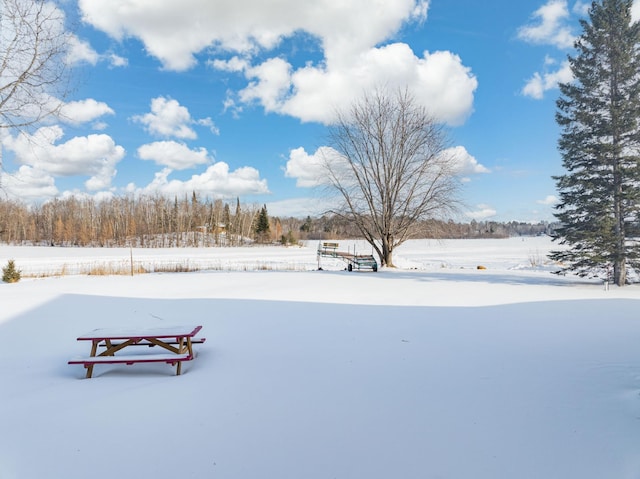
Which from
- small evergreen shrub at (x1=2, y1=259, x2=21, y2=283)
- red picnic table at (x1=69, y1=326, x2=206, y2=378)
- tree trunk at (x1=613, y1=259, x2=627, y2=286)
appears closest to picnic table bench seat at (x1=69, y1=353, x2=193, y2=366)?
red picnic table at (x1=69, y1=326, x2=206, y2=378)

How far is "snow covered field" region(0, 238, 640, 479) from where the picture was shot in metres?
2.86

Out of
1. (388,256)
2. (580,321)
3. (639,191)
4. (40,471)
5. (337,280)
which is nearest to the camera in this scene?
(40,471)

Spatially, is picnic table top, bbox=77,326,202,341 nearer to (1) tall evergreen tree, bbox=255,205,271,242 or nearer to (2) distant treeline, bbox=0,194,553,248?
(2) distant treeline, bbox=0,194,553,248

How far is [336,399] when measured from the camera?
12.9 feet

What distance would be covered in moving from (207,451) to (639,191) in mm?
15378

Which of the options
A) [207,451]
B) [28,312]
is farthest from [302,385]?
[28,312]

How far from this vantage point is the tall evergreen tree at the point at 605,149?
1260 centimetres

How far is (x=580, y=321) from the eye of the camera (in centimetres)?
725

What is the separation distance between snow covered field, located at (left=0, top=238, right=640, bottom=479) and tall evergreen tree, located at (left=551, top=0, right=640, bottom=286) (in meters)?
5.79

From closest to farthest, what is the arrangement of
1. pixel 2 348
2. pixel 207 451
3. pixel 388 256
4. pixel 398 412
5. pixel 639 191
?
pixel 207 451, pixel 398 412, pixel 2 348, pixel 639 191, pixel 388 256

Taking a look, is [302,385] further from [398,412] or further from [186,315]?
[186,315]

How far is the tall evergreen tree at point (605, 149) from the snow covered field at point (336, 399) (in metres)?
5.79

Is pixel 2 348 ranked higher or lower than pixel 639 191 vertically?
lower

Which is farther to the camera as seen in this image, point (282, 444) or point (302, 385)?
point (302, 385)
